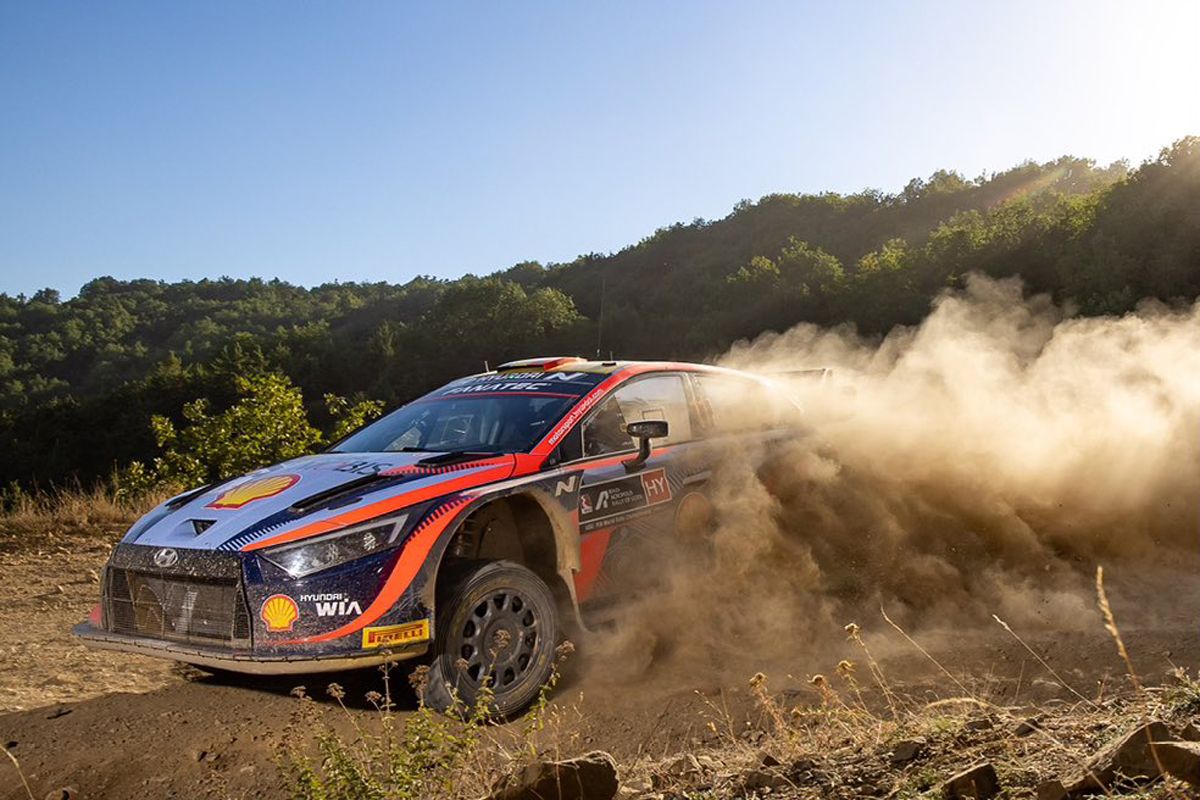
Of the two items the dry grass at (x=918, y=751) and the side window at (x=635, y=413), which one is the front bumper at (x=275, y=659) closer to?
the dry grass at (x=918, y=751)

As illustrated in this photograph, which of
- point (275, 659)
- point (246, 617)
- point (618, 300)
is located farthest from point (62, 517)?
point (618, 300)

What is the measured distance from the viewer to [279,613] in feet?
13.7

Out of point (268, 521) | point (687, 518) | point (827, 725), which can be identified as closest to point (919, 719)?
point (827, 725)

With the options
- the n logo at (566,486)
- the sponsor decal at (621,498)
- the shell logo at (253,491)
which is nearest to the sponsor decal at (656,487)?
the sponsor decal at (621,498)

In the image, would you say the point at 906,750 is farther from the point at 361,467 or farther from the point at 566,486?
the point at 361,467

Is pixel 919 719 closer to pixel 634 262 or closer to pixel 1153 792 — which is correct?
pixel 1153 792

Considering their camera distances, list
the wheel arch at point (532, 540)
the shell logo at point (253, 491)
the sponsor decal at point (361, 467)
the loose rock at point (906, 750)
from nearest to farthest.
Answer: the loose rock at point (906, 750) < the shell logo at point (253, 491) < the sponsor decal at point (361, 467) < the wheel arch at point (532, 540)

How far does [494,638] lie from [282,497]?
127 centimetres

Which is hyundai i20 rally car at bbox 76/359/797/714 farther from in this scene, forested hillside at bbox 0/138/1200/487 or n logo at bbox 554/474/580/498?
forested hillside at bbox 0/138/1200/487

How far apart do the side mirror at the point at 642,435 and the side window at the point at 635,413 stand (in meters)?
0.06

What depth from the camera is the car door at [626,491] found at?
17.4ft

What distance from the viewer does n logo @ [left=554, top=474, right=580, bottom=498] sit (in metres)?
5.16

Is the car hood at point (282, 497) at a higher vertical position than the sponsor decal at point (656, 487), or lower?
higher

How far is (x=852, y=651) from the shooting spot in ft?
18.1
